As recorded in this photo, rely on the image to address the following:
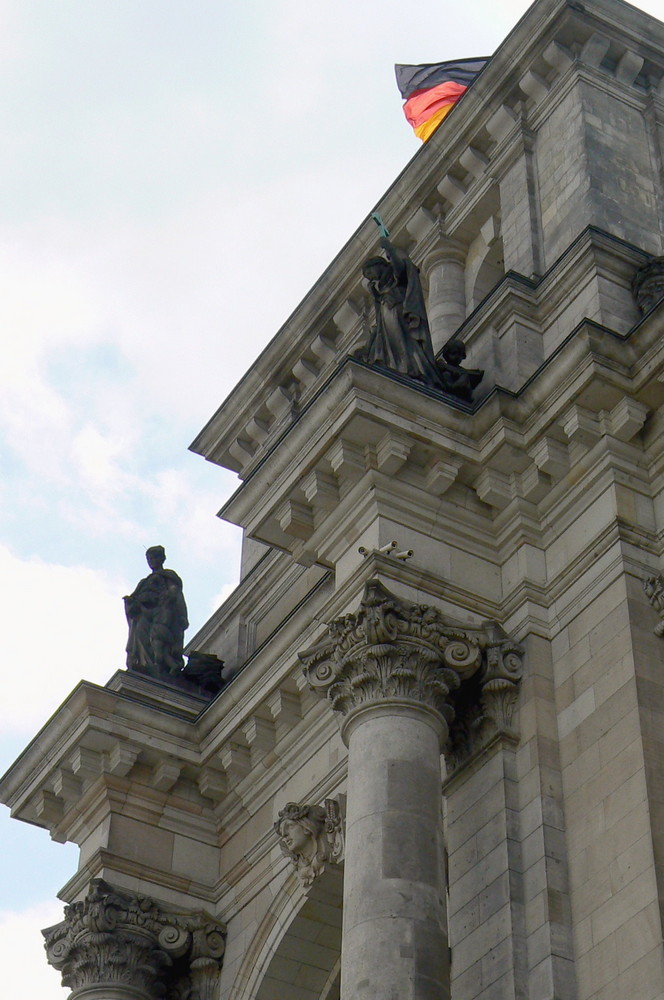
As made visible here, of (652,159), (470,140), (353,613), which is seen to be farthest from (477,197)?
(353,613)

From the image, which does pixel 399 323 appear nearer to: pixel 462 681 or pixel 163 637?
pixel 462 681

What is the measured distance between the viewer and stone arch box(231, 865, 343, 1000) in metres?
20.5

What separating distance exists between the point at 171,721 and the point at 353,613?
5.81 meters

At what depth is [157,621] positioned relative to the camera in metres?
25.7

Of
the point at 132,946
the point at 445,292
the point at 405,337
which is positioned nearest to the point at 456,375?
the point at 405,337

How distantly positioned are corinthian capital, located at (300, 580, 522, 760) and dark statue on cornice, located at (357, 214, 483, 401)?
3.11m

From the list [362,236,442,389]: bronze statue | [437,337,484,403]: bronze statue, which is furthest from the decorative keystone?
[362,236,442,389]: bronze statue

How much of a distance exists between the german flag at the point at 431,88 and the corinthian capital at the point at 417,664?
52.1 feet

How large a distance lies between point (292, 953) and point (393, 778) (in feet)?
17.2

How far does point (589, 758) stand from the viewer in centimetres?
1669

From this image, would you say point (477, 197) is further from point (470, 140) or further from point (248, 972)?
point (248, 972)

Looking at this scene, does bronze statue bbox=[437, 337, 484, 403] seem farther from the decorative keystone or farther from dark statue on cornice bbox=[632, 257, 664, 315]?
the decorative keystone

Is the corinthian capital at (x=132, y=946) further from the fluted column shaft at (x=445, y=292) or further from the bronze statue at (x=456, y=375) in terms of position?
the fluted column shaft at (x=445, y=292)

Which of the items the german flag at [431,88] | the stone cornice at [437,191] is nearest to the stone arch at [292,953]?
the stone cornice at [437,191]
